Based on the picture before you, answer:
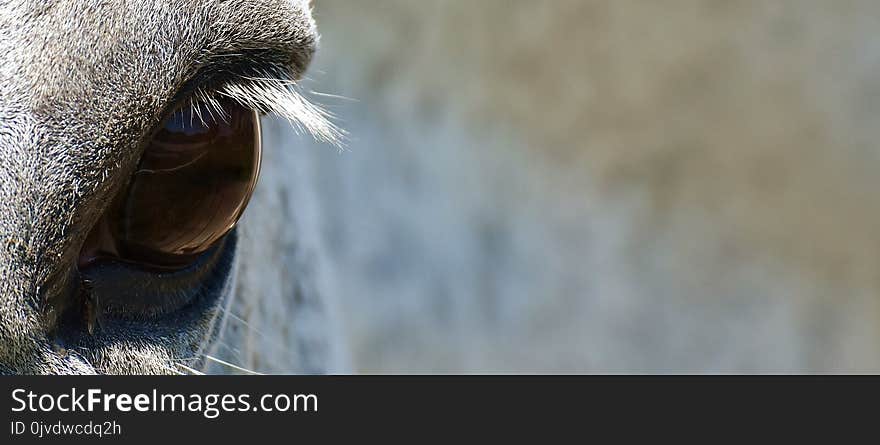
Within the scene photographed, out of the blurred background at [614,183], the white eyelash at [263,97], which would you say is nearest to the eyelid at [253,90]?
the white eyelash at [263,97]

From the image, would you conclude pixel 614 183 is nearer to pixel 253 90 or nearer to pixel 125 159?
pixel 253 90

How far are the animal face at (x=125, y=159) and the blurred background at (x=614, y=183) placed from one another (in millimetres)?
2021

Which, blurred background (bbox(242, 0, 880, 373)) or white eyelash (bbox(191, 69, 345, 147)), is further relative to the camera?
blurred background (bbox(242, 0, 880, 373))

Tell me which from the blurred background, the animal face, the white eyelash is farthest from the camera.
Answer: the blurred background

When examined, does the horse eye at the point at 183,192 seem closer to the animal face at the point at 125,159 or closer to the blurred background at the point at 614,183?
the animal face at the point at 125,159

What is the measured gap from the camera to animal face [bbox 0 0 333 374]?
2.82 ft

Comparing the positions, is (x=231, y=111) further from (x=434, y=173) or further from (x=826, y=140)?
(x=826, y=140)

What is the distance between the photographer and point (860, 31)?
3.43m

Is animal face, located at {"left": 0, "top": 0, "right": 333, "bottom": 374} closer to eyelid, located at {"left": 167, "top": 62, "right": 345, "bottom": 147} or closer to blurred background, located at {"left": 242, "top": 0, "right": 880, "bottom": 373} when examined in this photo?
eyelid, located at {"left": 167, "top": 62, "right": 345, "bottom": 147}

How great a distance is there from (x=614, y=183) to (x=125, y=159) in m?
2.82

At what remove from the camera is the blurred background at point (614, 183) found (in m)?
3.23

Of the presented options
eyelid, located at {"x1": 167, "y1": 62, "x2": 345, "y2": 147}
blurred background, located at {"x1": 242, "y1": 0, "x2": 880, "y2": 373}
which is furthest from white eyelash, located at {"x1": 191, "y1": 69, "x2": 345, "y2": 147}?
blurred background, located at {"x1": 242, "y1": 0, "x2": 880, "y2": 373}

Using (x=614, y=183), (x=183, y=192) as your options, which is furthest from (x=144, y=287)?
(x=614, y=183)

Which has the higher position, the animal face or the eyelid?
the eyelid
